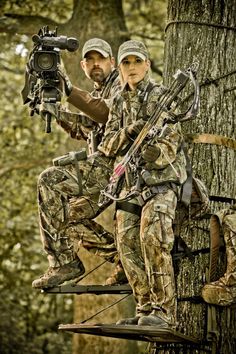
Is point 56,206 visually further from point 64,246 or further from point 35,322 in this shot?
point 35,322

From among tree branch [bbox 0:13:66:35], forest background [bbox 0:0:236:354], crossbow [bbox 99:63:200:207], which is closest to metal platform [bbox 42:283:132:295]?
crossbow [bbox 99:63:200:207]

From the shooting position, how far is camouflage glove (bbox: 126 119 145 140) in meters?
9.70

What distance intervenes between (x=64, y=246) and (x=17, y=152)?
11.1 metres

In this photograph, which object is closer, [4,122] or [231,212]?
[231,212]

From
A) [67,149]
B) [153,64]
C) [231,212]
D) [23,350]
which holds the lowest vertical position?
[23,350]

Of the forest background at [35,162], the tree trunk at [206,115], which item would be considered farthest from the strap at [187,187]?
the forest background at [35,162]

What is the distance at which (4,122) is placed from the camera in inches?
830

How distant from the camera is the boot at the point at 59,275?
32.6 feet

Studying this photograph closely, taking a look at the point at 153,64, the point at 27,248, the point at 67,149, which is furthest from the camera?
the point at 27,248

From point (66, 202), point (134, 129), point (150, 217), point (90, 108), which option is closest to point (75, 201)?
point (66, 202)

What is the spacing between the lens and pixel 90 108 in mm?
10188

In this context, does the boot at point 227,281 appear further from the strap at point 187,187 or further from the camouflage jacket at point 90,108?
the camouflage jacket at point 90,108

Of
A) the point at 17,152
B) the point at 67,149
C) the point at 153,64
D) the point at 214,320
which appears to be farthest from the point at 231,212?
the point at 17,152

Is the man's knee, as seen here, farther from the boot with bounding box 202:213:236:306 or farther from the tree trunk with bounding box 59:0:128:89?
the tree trunk with bounding box 59:0:128:89
